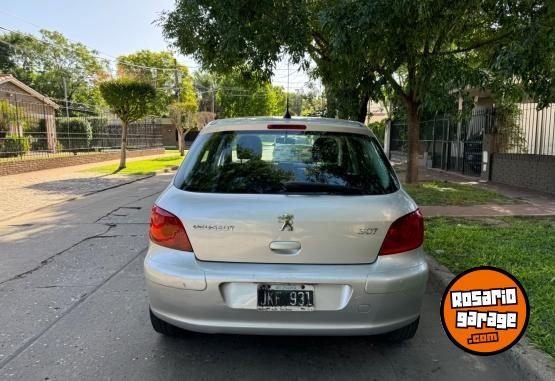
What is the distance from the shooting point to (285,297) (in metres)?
2.87

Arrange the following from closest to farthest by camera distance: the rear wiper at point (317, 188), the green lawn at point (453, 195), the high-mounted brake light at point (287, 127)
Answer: the rear wiper at point (317, 188)
the high-mounted brake light at point (287, 127)
the green lawn at point (453, 195)

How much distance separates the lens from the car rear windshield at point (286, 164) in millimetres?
3170

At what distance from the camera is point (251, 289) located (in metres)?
2.87

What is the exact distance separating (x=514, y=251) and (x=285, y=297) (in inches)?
152

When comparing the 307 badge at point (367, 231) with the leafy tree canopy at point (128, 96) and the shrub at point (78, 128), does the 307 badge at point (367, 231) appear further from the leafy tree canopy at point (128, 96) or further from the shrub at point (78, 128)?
the shrub at point (78, 128)

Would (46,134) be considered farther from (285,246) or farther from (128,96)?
(285,246)

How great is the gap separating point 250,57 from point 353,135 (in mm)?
8760

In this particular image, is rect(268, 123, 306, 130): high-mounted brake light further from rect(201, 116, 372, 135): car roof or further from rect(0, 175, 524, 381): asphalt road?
rect(0, 175, 524, 381): asphalt road

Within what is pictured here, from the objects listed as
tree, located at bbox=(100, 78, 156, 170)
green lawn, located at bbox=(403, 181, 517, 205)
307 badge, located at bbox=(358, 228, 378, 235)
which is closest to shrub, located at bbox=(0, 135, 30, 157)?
Answer: tree, located at bbox=(100, 78, 156, 170)

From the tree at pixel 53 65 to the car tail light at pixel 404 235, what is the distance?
192ft

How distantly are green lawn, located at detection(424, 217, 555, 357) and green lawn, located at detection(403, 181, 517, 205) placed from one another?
70.8 inches

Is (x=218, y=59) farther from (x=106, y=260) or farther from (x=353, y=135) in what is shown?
(x=353, y=135)

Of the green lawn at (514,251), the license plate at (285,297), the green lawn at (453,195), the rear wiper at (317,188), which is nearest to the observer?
the license plate at (285,297)

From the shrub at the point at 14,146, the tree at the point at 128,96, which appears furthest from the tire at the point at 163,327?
the tree at the point at 128,96
